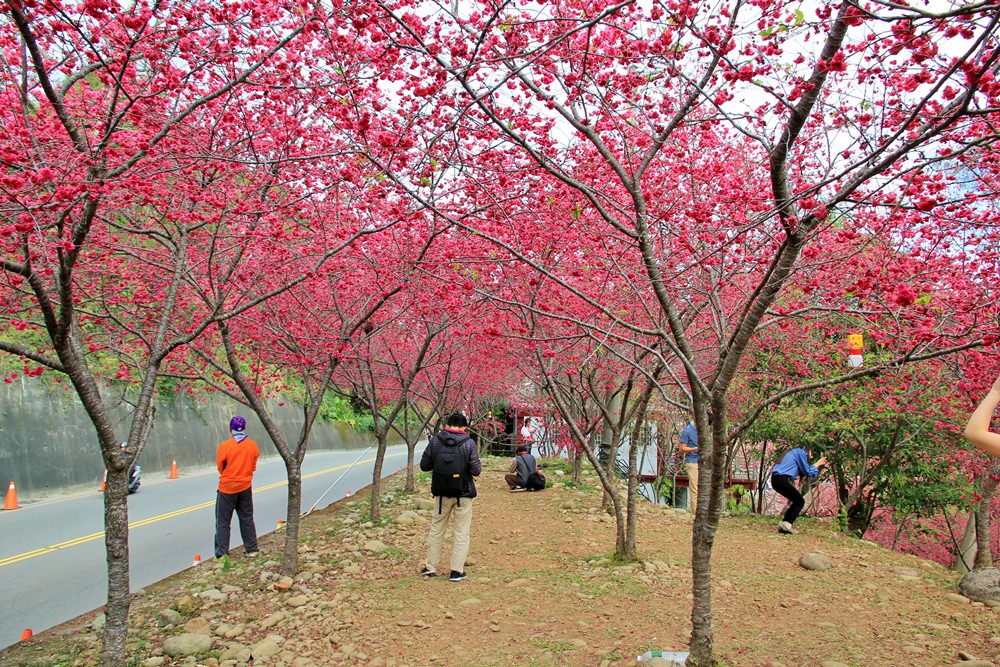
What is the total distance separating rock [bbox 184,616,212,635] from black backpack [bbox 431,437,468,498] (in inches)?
94.6

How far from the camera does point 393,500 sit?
12.3 meters

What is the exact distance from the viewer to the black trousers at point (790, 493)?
31.3 ft

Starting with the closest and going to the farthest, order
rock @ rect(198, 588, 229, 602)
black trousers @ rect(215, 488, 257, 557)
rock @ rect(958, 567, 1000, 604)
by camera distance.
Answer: rock @ rect(198, 588, 229, 602) → rock @ rect(958, 567, 1000, 604) → black trousers @ rect(215, 488, 257, 557)

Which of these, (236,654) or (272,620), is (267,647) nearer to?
(236,654)

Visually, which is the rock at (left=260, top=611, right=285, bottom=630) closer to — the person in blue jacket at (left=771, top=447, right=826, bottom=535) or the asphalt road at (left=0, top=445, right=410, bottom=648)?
the asphalt road at (left=0, top=445, right=410, bottom=648)

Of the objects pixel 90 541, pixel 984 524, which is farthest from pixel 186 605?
pixel 984 524

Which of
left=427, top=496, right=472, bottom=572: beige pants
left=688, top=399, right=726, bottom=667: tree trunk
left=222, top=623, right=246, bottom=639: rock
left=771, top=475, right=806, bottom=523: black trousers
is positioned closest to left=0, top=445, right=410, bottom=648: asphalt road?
left=222, top=623, right=246, bottom=639: rock

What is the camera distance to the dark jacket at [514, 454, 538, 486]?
1393 centimetres

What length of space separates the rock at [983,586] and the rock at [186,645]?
6.82m

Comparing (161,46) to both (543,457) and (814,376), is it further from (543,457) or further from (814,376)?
(543,457)

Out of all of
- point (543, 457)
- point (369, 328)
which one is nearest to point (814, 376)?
point (369, 328)

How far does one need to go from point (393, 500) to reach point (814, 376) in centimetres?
758

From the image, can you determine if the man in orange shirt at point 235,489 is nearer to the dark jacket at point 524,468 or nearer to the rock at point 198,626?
the rock at point 198,626

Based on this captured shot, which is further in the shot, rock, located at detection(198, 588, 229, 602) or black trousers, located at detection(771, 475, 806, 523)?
black trousers, located at detection(771, 475, 806, 523)
